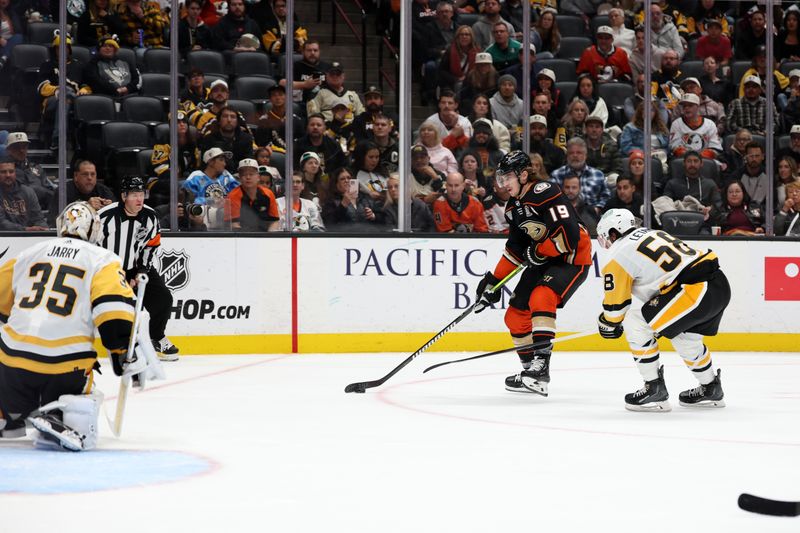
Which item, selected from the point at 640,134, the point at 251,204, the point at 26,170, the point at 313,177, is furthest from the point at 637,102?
the point at 26,170

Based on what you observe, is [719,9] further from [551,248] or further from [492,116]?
[551,248]

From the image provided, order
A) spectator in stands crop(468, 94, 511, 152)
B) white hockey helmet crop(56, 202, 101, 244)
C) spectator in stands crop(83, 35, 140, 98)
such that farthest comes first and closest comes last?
spectator in stands crop(468, 94, 511, 152), spectator in stands crop(83, 35, 140, 98), white hockey helmet crop(56, 202, 101, 244)

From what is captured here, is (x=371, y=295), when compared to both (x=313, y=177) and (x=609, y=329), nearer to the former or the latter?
(x=313, y=177)

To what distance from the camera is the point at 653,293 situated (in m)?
5.28

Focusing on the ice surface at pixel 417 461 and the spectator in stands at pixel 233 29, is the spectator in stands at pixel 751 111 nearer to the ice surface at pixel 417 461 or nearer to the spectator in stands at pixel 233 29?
the ice surface at pixel 417 461

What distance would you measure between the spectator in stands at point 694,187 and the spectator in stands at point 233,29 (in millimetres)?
3334

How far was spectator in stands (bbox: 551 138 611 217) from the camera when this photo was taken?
29.2ft

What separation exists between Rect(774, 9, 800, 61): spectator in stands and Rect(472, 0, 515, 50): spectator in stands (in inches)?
87.9

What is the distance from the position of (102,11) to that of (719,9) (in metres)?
4.90

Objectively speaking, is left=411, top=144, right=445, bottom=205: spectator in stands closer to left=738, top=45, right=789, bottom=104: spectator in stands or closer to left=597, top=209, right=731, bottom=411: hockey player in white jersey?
left=738, top=45, right=789, bottom=104: spectator in stands

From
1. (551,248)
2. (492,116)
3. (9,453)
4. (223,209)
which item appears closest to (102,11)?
(223,209)

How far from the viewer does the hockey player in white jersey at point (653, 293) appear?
518 centimetres

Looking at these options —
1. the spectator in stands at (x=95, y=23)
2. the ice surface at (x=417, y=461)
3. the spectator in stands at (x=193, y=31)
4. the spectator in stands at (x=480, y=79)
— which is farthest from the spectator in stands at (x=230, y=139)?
the ice surface at (x=417, y=461)

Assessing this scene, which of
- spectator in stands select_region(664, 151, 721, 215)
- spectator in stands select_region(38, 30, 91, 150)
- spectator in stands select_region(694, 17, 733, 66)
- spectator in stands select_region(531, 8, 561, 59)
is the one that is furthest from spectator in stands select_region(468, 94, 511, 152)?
spectator in stands select_region(38, 30, 91, 150)
